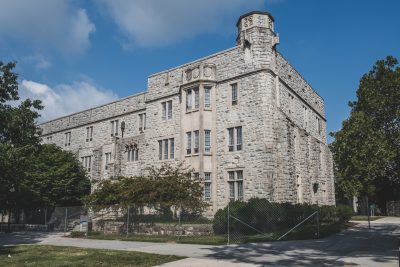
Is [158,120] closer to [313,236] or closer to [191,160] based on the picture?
[191,160]

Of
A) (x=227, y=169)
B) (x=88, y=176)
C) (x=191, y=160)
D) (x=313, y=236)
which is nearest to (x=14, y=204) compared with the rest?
(x=88, y=176)

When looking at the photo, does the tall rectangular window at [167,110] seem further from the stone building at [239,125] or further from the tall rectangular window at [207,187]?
the tall rectangular window at [207,187]

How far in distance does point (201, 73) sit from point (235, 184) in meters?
8.62

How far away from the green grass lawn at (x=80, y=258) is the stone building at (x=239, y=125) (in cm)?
1239

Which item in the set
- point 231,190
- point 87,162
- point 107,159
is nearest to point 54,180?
point 107,159

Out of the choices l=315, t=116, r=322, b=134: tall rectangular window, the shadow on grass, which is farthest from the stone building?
the shadow on grass

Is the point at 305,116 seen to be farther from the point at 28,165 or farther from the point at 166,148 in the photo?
the point at 28,165

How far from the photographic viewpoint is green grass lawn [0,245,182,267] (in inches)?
485

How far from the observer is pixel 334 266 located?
36.0ft

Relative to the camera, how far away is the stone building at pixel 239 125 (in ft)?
83.6

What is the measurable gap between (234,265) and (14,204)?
26192 mm

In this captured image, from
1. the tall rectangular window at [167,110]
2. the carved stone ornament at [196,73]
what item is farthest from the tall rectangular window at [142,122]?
the carved stone ornament at [196,73]

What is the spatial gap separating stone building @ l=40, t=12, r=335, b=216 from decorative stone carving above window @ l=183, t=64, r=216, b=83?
76 millimetres

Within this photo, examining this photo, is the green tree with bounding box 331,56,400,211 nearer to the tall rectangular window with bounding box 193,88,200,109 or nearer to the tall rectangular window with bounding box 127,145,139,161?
the tall rectangular window with bounding box 193,88,200,109
